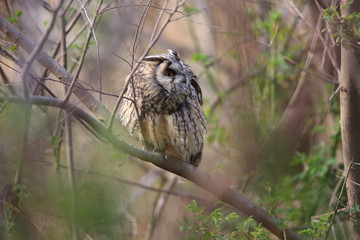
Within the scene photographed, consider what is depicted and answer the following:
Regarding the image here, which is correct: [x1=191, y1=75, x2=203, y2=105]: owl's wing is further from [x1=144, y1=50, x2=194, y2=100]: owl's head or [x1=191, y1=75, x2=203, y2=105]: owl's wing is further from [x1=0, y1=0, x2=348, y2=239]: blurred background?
[x1=0, y1=0, x2=348, y2=239]: blurred background

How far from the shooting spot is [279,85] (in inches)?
163

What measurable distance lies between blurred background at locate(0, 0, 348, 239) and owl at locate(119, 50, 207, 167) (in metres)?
0.16

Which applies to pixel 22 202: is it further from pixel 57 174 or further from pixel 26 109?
pixel 26 109

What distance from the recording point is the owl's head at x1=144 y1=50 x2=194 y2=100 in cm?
270

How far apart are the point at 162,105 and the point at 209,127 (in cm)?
145

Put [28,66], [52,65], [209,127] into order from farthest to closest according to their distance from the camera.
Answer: [209,127] < [52,65] < [28,66]

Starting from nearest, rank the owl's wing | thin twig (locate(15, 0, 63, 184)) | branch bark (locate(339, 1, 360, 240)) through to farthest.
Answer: thin twig (locate(15, 0, 63, 184))
branch bark (locate(339, 1, 360, 240))
the owl's wing

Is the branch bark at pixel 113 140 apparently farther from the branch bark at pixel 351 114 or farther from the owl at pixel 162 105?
the branch bark at pixel 351 114

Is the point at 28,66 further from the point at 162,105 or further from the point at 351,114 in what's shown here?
the point at 351,114

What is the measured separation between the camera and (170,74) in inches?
108

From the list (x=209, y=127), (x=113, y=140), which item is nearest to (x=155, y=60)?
(x=113, y=140)

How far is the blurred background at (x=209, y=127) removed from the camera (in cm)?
246

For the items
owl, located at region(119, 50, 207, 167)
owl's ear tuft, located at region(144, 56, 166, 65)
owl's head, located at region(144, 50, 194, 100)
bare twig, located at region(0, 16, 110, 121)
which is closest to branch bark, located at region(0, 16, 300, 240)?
bare twig, located at region(0, 16, 110, 121)

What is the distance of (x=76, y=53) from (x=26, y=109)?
1.74 metres
